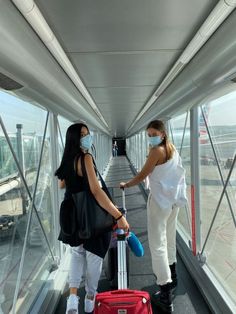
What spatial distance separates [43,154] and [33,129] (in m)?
0.45

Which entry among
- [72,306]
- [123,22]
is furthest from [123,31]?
[72,306]

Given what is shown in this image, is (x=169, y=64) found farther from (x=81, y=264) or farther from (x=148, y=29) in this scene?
(x=81, y=264)

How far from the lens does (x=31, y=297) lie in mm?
2611

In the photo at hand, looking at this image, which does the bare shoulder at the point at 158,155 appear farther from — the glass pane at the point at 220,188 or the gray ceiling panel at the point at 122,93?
the gray ceiling panel at the point at 122,93

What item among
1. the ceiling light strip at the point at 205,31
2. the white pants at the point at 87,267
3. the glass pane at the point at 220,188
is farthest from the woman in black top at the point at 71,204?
the glass pane at the point at 220,188

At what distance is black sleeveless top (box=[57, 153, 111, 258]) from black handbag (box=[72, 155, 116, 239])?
0.05 m

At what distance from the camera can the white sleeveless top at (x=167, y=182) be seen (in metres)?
2.72

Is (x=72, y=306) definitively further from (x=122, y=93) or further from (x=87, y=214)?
→ (x=122, y=93)

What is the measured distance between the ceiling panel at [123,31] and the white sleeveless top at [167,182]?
80 cm

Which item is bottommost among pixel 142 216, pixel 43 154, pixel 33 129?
pixel 142 216

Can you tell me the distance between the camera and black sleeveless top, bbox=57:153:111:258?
2287mm

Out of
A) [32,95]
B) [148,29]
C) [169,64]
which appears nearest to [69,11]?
[148,29]

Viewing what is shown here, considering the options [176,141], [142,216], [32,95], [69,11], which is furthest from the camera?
[142,216]

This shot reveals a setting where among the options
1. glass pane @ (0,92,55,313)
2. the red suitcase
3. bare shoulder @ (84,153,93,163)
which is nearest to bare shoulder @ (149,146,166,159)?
bare shoulder @ (84,153,93,163)
